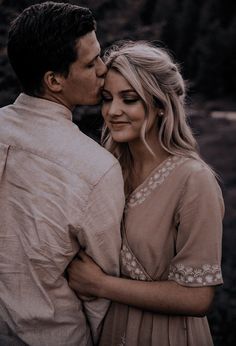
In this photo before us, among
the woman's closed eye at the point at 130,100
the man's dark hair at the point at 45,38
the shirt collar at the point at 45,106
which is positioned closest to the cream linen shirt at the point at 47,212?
the shirt collar at the point at 45,106

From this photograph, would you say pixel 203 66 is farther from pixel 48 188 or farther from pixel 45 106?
pixel 48 188

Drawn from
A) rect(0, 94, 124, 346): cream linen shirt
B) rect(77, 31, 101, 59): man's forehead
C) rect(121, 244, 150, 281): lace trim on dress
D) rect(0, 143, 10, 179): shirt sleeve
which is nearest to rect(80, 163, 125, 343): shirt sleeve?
rect(0, 94, 124, 346): cream linen shirt

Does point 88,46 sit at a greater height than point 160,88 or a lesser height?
greater

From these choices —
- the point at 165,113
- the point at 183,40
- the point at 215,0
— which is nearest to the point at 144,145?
the point at 165,113

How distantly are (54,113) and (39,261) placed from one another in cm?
57

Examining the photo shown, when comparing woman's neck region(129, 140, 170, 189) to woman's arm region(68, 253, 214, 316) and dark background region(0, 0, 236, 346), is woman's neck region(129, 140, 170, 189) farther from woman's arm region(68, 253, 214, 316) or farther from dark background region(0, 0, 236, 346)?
dark background region(0, 0, 236, 346)

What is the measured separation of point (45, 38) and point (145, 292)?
3.61 ft

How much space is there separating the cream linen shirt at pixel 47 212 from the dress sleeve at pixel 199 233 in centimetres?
29

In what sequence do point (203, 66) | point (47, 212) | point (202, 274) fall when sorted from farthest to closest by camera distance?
point (203, 66), point (202, 274), point (47, 212)

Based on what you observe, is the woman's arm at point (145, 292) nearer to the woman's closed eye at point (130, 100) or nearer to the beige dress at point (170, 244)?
the beige dress at point (170, 244)

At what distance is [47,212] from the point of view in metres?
1.78

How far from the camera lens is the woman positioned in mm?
2002

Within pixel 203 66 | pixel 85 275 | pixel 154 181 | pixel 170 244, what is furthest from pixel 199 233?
pixel 203 66

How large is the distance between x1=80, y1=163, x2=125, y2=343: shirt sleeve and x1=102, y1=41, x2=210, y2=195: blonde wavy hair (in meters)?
0.40
